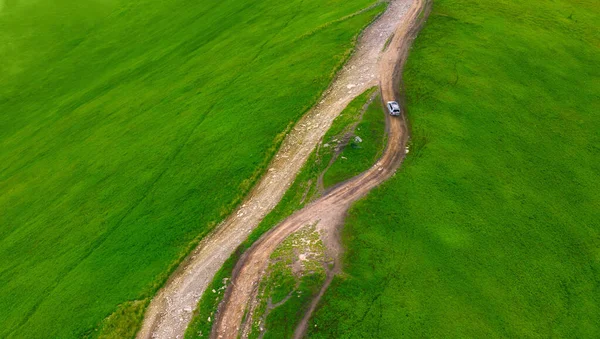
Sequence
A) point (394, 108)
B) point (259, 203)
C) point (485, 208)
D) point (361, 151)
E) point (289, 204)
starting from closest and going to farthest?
point (485, 208) → point (289, 204) → point (259, 203) → point (361, 151) → point (394, 108)

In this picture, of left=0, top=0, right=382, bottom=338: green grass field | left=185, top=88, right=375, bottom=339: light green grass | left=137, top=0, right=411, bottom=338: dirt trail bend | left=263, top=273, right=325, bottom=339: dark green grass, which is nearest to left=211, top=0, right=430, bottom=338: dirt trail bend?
left=185, top=88, right=375, bottom=339: light green grass

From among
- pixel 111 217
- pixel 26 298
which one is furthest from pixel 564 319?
pixel 26 298

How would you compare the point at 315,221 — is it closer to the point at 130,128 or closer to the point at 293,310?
the point at 293,310

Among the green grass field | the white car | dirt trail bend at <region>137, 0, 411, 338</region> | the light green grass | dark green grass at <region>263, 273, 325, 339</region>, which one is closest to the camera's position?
dark green grass at <region>263, 273, 325, 339</region>

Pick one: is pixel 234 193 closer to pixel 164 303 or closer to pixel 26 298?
pixel 164 303

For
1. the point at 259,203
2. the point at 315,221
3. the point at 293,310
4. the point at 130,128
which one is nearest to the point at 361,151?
the point at 315,221

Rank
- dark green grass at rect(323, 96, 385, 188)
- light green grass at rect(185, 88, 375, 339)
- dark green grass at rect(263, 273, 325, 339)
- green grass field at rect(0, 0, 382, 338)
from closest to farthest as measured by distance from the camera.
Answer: dark green grass at rect(263, 273, 325, 339)
light green grass at rect(185, 88, 375, 339)
green grass field at rect(0, 0, 382, 338)
dark green grass at rect(323, 96, 385, 188)

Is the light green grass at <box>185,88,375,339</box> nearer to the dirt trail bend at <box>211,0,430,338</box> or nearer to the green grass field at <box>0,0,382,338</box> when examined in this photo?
the dirt trail bend at <box>211,0,430,338</box>

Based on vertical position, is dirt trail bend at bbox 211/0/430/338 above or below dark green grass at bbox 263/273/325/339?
above
